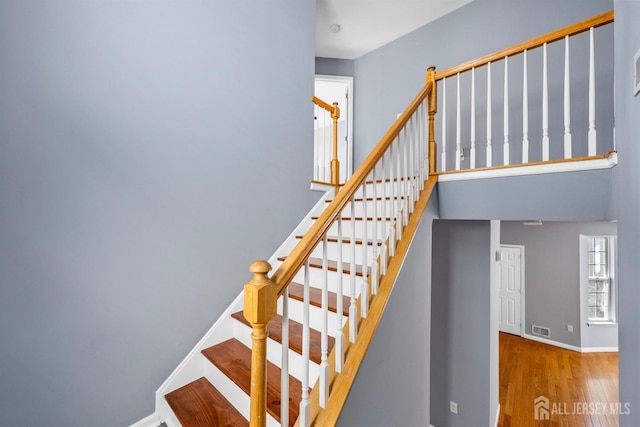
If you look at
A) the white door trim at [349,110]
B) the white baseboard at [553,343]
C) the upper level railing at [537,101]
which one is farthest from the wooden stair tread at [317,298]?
the white baseboard at [553,343]

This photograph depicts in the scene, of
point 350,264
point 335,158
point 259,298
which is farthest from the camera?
point 335,158

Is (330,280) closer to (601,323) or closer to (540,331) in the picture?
(540,331)

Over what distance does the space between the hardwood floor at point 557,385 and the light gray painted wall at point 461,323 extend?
1.05 metres

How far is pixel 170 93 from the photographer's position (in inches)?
75.4

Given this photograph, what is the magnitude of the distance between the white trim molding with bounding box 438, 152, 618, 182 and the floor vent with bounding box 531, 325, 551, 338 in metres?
5.85

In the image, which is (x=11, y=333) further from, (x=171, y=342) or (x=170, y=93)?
(x=170, y=93)

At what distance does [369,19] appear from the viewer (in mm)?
3605

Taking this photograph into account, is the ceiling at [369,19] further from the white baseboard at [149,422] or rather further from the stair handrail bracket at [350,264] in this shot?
the white baseboard at [149,422]

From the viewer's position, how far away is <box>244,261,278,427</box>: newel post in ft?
3.06

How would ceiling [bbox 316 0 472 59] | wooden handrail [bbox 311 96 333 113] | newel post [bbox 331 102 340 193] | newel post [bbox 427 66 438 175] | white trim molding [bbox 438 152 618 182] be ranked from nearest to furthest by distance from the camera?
1. white trim molding [bbox 438 152 618 182]
2. newel post [bbox 427 66 438 175]
3. wooden handrail [bbox 311 96 333 113]
4. newel post [bbox 331 102 340 193]
5. ceiling [bbox 316 0 472 59]

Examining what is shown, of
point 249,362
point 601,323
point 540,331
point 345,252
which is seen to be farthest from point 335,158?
point 601,323

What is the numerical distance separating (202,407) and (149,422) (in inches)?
16.4

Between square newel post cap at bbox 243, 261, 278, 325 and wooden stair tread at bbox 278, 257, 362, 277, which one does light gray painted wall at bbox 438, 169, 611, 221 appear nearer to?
wooden stair tread at bbox 278, 257, 362, 277

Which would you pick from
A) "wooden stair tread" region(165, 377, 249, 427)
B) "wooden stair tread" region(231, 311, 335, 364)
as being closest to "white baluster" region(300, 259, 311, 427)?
"wooden stair tread" region(231, 311, 335, 364)
